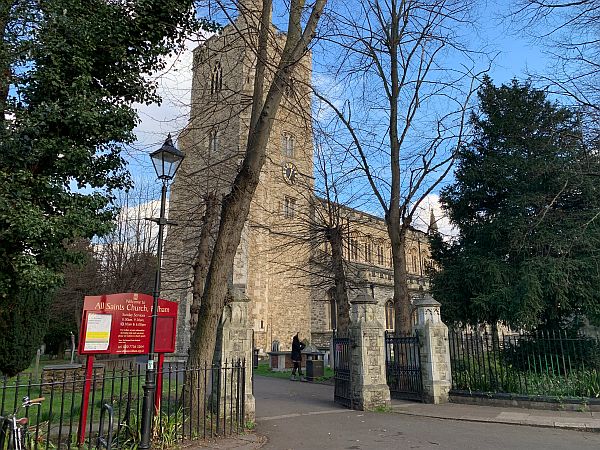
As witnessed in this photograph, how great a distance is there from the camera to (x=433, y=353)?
12430 millimetres

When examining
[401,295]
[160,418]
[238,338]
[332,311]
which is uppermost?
[332,311]

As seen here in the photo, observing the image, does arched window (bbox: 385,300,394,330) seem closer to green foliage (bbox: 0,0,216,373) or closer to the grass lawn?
the grass lawn

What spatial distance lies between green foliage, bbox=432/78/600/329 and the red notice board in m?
9.87

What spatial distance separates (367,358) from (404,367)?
226cm

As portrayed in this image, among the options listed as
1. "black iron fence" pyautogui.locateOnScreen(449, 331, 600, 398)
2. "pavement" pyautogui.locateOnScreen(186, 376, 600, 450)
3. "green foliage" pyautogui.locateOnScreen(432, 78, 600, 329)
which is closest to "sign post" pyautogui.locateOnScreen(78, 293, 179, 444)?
"pavement" pyautogui.locateOnScreen(186, 376, 600, 450)

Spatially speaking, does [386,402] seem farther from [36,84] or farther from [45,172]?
[36,84]

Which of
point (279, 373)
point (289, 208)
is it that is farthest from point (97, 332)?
point (289, 208)

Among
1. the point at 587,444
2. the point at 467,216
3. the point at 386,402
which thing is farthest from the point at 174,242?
the point at 587,444

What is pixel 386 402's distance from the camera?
1155cm

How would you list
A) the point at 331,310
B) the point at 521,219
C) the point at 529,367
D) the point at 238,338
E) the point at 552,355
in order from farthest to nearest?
the point at 331,310
the point at 521,219
the point at 552,355
the point at 529,367
the point at 238,338

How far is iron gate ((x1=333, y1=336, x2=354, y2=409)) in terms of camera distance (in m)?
12.0

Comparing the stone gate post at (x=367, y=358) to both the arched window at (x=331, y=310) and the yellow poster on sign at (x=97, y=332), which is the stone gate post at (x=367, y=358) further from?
the arched window at (x=331, y=310)

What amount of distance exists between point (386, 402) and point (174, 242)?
24.6 meters

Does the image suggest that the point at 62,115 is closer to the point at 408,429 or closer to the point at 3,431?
the point at 3,431
